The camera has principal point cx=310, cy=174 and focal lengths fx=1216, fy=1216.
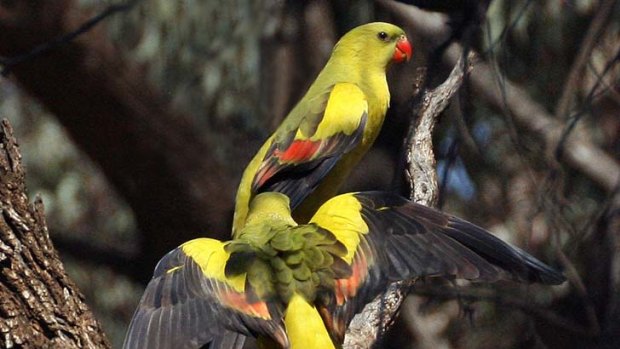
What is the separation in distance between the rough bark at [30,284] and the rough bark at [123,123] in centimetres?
256

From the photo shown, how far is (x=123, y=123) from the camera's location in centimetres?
562

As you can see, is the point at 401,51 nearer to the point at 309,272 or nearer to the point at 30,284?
the point at 309,272

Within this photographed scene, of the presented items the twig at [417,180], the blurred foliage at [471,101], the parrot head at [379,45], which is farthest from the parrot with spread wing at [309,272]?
the blurred foliage at [471,101]

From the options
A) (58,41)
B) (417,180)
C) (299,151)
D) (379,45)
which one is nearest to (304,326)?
(417,180)

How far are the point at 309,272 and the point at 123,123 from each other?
2742mm

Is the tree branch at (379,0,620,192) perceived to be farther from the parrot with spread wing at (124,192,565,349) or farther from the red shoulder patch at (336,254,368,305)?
the red shoulder patch at (336,254,368,305)

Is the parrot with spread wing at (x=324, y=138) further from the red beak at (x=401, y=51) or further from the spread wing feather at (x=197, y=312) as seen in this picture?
the spread wing feather at (x=197, y=312)

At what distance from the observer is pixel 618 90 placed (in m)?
5.69

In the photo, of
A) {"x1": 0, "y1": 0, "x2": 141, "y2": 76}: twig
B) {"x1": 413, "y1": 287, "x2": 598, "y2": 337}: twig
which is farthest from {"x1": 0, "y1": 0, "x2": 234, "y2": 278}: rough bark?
{"x1": 413, "y1": 287, "x2": 598, "y2": 337}: twig

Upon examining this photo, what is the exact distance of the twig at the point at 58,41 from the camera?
5.18 metres

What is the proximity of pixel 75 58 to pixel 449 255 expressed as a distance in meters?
2.91

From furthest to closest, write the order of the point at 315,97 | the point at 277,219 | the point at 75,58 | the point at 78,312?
the point at 75,58 → the point at 315,97 → the point at 277,219 → the point at 78,312

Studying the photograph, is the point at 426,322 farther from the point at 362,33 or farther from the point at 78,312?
the point at 78,312

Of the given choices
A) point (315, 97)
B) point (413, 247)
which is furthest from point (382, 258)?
point (315, 97)
